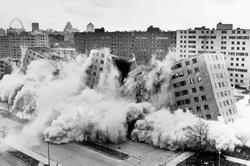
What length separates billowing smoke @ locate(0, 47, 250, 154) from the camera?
42625mm

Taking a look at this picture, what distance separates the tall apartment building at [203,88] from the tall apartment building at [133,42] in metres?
51.3

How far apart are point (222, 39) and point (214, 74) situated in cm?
4796

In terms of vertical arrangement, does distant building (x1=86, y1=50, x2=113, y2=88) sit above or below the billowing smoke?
above

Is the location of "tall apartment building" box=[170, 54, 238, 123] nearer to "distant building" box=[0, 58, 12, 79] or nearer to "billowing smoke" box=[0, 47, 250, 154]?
"billowing smoke" box=[0, 47, 250, 154]

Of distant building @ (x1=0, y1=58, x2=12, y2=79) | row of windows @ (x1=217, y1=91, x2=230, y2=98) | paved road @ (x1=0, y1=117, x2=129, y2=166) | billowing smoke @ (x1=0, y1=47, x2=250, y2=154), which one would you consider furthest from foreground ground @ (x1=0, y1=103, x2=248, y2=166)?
distant building @ (x1=0, y1=58, x2=12, y2=79)

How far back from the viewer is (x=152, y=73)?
51.6 meters

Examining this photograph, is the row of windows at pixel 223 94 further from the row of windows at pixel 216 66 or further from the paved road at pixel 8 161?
the paved road at pixel 8 161

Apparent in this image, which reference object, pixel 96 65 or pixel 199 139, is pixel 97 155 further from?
pixel 96 65

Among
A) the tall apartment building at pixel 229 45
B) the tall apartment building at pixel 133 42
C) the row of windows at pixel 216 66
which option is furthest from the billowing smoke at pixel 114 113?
the tall apartment building at pixel 133 42

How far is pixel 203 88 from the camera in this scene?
45.5m

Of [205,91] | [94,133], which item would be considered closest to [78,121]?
[94,133]

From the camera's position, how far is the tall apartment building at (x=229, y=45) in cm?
8601

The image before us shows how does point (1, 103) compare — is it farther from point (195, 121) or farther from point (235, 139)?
point (235, 139)

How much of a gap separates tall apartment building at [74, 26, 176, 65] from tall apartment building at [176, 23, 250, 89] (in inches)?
337
